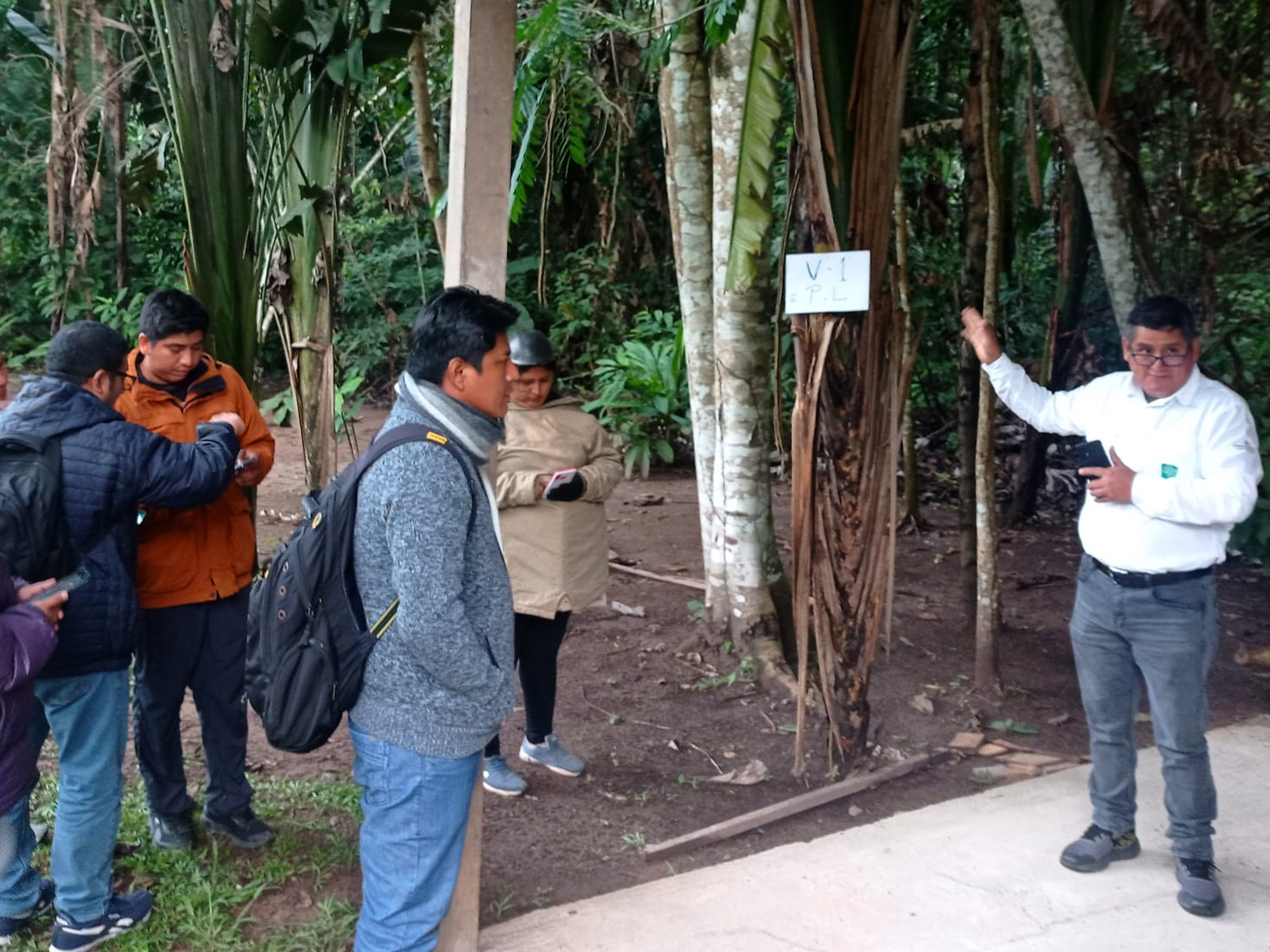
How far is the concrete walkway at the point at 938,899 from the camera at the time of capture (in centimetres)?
316

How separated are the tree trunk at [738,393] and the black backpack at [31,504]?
3.12 meters

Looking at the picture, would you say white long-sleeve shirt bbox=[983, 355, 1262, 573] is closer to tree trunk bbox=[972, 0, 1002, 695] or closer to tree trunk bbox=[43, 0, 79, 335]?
tree trunk bbox=[972, 0, 1002, 695]

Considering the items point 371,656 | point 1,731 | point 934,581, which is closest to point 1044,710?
point 934,581

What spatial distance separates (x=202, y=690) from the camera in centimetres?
358

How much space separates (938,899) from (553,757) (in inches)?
65.7

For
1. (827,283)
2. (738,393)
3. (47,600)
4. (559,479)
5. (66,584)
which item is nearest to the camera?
(47,600)

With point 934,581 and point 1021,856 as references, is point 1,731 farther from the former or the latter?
point 934,581

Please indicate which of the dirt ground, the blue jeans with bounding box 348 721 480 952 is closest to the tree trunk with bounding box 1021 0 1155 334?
the dirt ground

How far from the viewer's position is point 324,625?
2.51 meters

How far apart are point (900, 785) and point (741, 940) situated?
4.71 feet

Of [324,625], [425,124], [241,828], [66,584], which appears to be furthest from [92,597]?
[425,124]

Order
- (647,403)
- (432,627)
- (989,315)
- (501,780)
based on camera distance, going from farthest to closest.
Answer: (647,403) < (989,315) < (501,780) < (432,627)

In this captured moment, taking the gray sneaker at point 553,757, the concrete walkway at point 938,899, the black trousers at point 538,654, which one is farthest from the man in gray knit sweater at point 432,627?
the gray sneaker at point 553,757

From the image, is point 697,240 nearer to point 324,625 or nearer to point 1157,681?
point 1157,681
